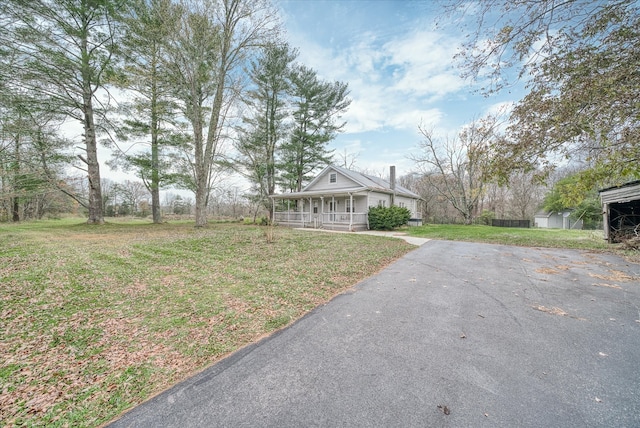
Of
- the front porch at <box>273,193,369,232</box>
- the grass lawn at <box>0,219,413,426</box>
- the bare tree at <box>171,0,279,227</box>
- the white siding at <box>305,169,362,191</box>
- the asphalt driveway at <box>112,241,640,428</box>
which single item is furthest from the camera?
the white siding at <box>305,169,362,191</box>

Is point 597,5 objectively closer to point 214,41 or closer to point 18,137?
point 214,41

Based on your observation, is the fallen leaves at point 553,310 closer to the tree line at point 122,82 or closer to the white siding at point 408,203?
the tree line at point 122,82

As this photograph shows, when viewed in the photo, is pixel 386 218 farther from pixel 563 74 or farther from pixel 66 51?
pixel 66 51

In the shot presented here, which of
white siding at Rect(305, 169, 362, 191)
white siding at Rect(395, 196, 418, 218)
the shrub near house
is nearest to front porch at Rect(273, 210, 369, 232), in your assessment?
the shrub near house

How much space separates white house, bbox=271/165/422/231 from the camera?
1608 centimetres

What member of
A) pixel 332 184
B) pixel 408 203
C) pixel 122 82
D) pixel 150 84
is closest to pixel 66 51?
pixel 122 82

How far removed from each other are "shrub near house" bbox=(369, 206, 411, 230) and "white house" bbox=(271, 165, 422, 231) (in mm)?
666

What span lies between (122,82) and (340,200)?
14.8 meters

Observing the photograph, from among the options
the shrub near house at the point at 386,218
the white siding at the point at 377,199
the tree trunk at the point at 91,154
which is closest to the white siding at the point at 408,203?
the white siding at the point at 377,199

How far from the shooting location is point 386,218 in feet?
50.4

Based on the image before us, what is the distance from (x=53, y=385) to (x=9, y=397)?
0.23 metres

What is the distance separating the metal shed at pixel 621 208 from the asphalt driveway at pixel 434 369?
23.1ft

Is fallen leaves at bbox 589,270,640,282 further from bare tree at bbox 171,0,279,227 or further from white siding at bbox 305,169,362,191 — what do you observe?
bare tree at bbox 171,0,279,227

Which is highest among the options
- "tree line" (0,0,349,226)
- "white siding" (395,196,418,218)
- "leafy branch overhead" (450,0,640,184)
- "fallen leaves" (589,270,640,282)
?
"tree line" (0,0,349,226)
